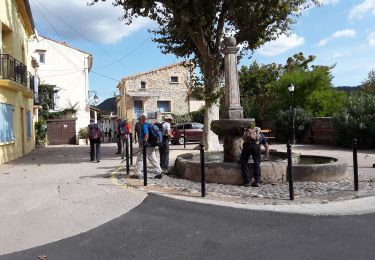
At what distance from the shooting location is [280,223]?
6.20 m

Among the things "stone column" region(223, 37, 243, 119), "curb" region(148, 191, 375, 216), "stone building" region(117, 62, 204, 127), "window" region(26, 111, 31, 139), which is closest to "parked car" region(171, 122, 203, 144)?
"window" region(26, 111, 31, 139)

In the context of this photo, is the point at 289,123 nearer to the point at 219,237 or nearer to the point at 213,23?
the point at 213,23

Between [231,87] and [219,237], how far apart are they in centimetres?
Result: 576

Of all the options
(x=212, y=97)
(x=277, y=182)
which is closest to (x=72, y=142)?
(x=212, y=97)

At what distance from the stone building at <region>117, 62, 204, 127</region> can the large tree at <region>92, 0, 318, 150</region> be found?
81.9ft

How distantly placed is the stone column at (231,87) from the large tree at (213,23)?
6.86 m

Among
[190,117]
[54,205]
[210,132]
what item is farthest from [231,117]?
[190,117]

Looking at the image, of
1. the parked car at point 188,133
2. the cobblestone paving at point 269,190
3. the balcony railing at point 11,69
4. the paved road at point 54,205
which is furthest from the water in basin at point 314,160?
the parked car at point 188,133

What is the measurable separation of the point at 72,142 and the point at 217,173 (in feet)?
92.5

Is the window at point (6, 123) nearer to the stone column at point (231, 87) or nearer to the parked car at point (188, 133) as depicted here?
the stone column at point (231, 87)

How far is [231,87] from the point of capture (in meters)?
10.7

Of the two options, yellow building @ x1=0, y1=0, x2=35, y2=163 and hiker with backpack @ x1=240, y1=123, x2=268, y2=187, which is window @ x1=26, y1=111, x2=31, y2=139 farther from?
hiker with backpack @ x1=240, y1=123, x2=268, y2=187

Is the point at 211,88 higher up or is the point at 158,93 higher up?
the point at 158,93

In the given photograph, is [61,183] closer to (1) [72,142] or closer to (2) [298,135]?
(2) [298,135]
